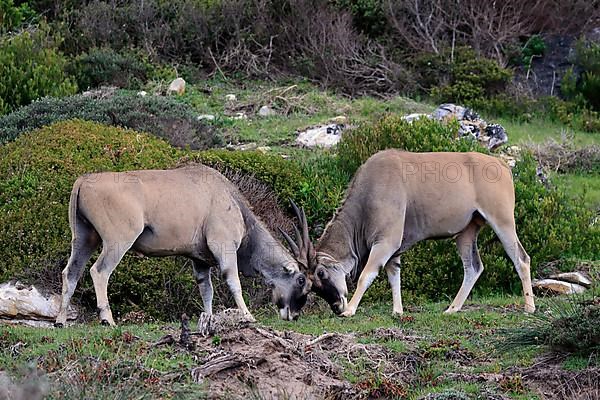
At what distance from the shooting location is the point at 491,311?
40.6 feet

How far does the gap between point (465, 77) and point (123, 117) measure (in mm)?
9031

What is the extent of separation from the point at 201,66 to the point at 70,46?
3.03 meters

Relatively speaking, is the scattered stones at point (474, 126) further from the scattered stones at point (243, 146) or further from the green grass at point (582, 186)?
the scattered stones at point (243, 146)

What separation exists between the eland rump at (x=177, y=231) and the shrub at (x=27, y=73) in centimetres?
961

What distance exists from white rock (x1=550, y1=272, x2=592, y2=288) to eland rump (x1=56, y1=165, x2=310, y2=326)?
13.1 feet

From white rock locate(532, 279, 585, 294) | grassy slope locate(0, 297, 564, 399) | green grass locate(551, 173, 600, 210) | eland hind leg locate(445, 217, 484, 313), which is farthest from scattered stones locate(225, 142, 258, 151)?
grassy slope locate(0, 297, 564, 399)

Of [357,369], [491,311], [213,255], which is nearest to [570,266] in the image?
[491,311]

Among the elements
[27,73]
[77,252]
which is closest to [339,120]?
[27,73]

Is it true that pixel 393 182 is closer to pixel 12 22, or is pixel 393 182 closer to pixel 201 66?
pixel 201 66

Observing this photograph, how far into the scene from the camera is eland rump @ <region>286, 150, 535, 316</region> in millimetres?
12648

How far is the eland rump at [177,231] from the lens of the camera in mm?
11367

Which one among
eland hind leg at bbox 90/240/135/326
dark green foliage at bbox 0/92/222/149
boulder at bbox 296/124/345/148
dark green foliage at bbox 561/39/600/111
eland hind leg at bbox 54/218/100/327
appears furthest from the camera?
dark green foliage at bbox 561/39/600/111

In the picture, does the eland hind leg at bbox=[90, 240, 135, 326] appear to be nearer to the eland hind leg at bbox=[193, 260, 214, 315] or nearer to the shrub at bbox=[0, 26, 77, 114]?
the eland hind leg at bbox=[193, 260, 214, 315]

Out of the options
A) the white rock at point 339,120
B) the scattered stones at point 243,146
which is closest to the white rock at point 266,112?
the white rock at point 339,120
